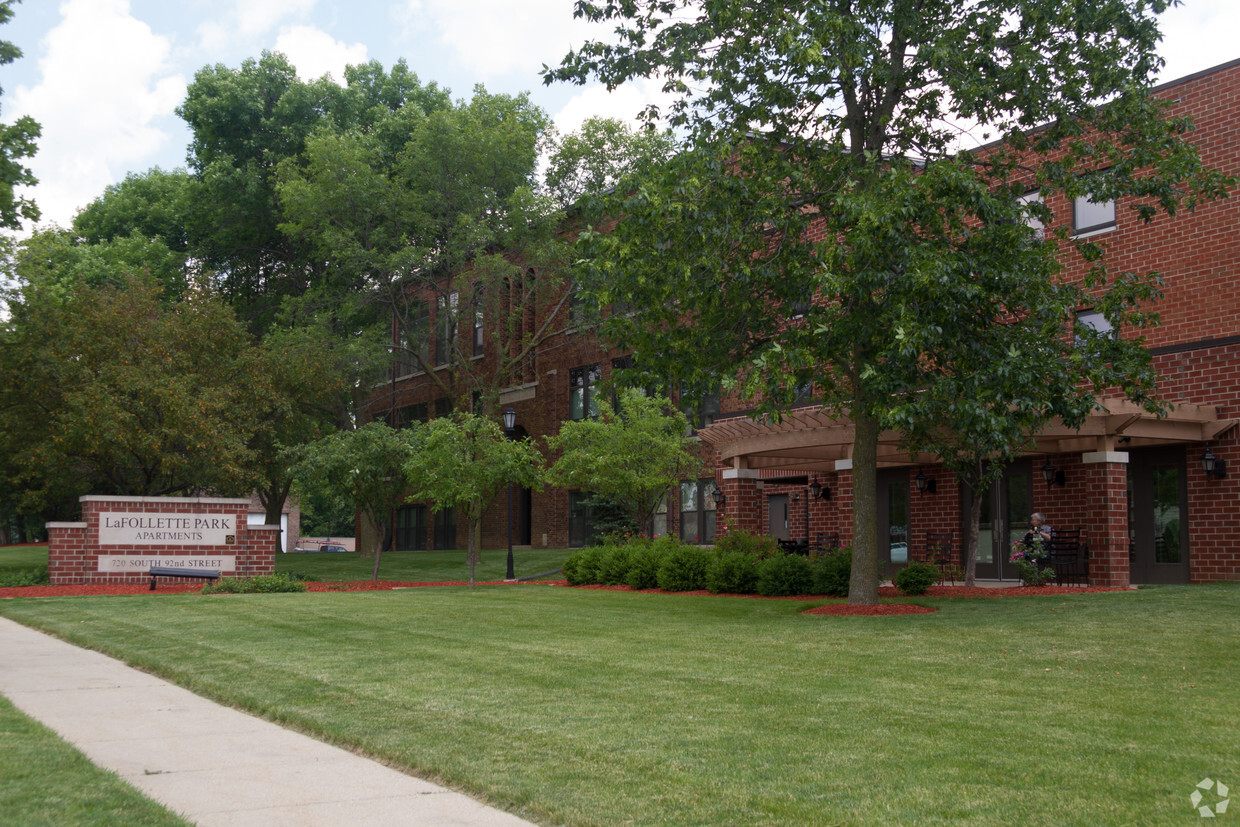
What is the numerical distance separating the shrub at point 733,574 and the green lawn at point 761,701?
5.42m

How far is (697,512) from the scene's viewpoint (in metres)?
35.6

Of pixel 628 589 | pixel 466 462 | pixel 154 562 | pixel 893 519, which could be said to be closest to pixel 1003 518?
pixel 893 519

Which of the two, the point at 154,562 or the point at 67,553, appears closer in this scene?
the point at 67,553

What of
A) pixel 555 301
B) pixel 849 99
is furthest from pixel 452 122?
pixel 849 99

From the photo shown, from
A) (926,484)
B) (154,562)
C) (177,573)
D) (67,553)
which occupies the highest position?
Answer: (926,484)

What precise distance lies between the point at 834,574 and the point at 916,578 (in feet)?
5.00

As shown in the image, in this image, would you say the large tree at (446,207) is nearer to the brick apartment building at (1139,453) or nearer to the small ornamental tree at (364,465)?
the small ornamental tree at (364,465)

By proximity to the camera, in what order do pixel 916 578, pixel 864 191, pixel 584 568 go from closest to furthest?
pixel 864 191 → pixel 916 578 → pixel 584 568

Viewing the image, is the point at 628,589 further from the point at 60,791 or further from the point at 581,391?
the point at 60,791

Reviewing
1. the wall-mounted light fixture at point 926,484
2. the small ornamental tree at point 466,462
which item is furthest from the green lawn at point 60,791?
the wall-mounted light fixture at point 926,484

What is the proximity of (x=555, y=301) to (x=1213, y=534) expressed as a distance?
26350 mm

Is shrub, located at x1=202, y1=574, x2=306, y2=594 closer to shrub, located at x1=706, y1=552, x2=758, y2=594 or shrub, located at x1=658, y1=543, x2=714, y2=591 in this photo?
shrub, located at x1=658, y1=543, x2=714, y2=591
